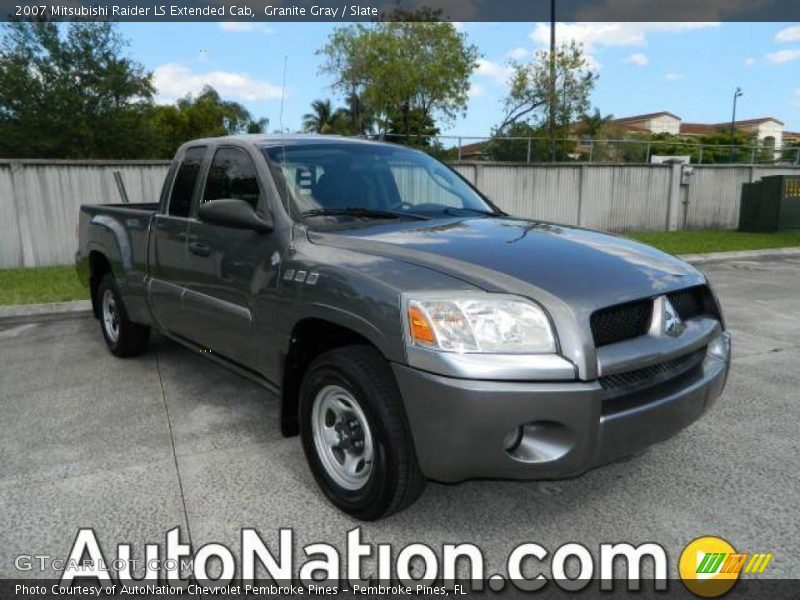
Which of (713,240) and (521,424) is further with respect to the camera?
(713,240)

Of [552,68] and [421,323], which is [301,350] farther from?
[552,68]

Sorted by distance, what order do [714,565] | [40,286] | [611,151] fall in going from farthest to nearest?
[611,151] < [40,286] < [714,565]

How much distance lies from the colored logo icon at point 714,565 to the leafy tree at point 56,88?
3749 centimetres

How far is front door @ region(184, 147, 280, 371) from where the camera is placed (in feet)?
11.1

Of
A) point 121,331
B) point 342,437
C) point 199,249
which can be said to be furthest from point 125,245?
point 342,437

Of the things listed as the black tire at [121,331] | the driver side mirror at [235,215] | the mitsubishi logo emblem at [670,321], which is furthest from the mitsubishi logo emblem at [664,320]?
the black tire at [121,331]

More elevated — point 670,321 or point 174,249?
point 174,249

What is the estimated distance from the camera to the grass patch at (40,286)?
26.1 feet

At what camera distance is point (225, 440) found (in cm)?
381

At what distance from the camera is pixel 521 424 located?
2.36m

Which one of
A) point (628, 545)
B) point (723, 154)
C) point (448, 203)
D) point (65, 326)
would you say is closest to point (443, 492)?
point (628, 545)

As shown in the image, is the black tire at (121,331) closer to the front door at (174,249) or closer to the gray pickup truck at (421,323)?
the front door at (174,249)

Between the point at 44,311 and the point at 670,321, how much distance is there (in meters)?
7.11

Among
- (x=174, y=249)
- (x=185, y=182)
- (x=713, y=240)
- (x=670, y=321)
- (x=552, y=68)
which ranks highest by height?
(x=552, y=68)
